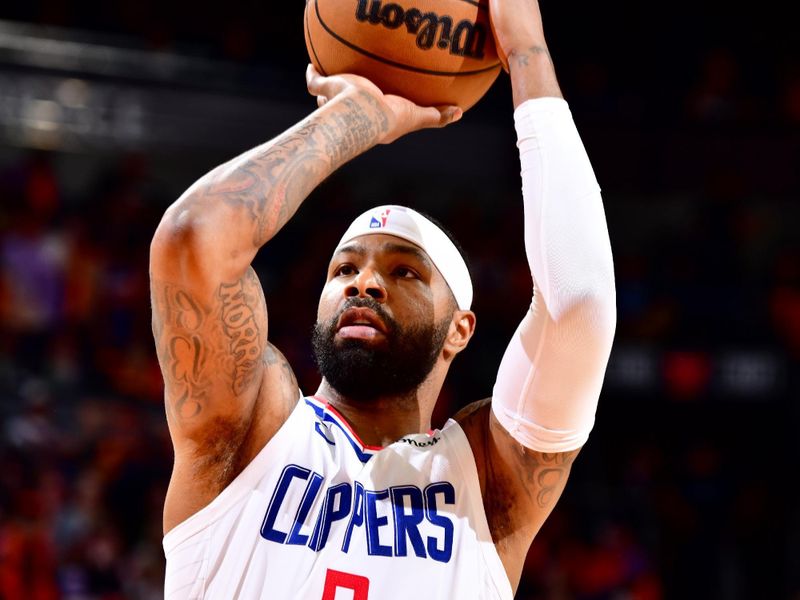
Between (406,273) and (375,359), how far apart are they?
0.30 metres

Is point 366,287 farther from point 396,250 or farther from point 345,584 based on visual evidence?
point 345,584

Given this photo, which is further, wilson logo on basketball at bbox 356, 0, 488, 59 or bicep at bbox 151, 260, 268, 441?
wilson logo on basketball at bbox 356, 0, 488, 59

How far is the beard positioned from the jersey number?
56 centimetres

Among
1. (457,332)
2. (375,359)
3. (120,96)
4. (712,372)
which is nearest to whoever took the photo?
(375,359)

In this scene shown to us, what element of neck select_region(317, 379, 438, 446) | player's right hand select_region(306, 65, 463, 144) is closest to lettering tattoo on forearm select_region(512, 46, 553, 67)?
player's right hand select_region(306, 65, 463, 144)

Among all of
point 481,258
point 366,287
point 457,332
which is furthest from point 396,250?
point 481,258

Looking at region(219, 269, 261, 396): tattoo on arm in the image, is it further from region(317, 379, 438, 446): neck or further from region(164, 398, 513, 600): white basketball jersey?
region(317, 379, 438, 446): neck

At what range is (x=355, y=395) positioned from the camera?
113 inches

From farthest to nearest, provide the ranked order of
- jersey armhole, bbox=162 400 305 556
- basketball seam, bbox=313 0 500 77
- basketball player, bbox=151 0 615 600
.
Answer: basketball seam, bbox=313 0 500 77 < jersey armhole, bbox=162 400 305 556 < basketball player, bbox=151 0 615 600

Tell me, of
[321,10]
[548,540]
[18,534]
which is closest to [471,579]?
[321,10]

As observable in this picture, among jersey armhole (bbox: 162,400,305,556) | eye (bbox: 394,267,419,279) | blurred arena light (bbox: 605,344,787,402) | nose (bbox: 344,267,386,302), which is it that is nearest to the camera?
jersey armhole (bbox: 162,400,305,556)

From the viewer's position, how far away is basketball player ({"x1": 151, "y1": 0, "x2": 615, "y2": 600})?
237 centimetres

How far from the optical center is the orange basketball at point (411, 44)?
106 inches

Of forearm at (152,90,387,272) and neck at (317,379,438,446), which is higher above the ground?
forearm at (152,90,387,272)
